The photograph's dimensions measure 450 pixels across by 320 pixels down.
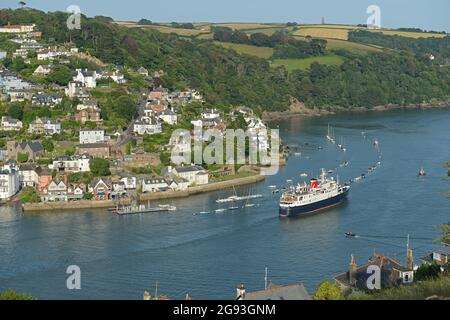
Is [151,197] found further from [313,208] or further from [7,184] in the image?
[313,208]

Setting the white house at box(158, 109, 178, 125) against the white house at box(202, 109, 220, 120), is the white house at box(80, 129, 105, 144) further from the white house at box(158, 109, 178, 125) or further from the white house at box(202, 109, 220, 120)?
the white house at box(202, 109, 220, 120)

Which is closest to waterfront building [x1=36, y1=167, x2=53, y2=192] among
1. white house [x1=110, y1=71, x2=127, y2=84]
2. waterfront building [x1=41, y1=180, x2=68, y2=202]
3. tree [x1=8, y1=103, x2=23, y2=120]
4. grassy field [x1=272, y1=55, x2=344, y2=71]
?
waterfront building [x1=41, y1=180, x2=68, y2=202]

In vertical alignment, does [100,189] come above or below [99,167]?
below

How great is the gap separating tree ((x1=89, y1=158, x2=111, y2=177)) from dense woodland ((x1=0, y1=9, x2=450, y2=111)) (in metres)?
6.70

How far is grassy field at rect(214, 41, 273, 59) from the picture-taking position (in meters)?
32.8

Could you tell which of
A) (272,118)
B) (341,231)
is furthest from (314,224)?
(272,118)

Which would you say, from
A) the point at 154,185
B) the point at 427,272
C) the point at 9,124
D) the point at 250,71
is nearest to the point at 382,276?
the point at 427,272

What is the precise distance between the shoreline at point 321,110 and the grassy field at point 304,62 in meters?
3.42

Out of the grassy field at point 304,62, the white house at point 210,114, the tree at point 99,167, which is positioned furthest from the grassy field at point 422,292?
the grassy field at point 304,62

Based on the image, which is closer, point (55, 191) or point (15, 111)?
point (55, 191)

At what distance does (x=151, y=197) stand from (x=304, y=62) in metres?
20.3

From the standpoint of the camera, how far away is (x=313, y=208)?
12.7 m

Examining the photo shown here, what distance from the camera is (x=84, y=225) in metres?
11.4

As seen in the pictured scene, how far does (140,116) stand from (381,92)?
49.3 ft
